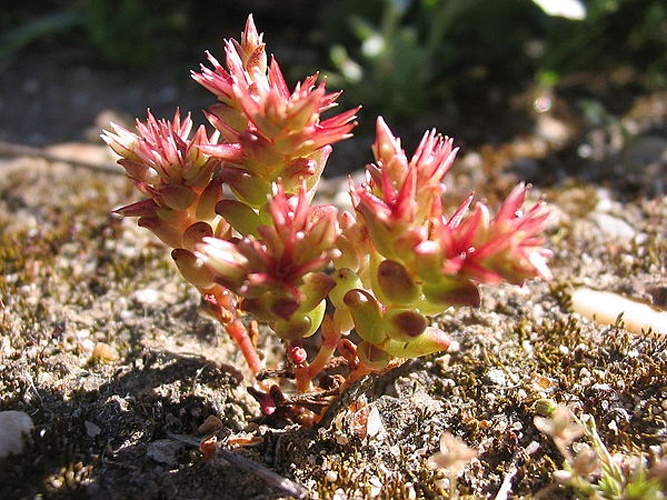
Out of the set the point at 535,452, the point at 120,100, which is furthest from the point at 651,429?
the point at 120,100

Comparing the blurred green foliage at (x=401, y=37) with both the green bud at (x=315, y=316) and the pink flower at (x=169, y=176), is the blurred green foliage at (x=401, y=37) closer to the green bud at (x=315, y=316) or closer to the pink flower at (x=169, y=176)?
the pink flower at (x=169, y=176)

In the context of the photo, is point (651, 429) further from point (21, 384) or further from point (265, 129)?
point (21, 384)

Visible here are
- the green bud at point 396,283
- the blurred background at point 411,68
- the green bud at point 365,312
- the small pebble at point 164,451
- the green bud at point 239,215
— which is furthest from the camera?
the blurred background at point 411,68

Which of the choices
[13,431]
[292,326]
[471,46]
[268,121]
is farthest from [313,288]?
[471,46]

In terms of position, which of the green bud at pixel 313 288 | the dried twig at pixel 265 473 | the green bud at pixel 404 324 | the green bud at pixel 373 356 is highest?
the green bud at pixel 313 288

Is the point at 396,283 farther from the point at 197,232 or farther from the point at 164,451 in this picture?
the point at 164,451

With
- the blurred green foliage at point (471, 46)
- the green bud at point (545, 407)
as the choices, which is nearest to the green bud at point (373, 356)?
the green bud at point (545, 407)

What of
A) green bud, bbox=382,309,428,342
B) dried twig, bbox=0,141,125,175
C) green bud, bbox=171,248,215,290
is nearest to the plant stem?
green bud, bbox=171,248,215,290
